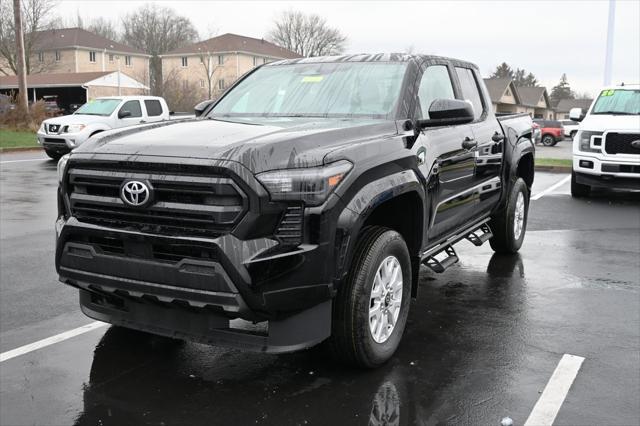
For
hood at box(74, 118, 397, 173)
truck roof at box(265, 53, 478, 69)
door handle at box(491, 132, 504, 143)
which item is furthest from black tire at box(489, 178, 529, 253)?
hood at box(74, 118, 397, 173)

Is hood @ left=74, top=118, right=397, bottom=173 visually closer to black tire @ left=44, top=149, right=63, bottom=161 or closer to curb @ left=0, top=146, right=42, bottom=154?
black tire @ left=44, top=149, right=63, bottom=161

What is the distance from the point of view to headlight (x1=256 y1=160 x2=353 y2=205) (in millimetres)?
3279

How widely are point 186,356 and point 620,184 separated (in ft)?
31.3

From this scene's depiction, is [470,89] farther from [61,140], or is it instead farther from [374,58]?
[61,140]

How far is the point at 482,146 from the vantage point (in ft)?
18.5

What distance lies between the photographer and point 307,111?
15.5 feet

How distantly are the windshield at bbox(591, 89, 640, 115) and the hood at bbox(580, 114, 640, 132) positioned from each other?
0.25m

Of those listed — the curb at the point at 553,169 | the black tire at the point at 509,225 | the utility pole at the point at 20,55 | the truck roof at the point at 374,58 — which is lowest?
the curb at the point at 553,169

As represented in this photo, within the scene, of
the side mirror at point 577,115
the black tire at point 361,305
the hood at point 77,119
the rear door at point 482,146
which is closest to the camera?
the black tire at point 361,305

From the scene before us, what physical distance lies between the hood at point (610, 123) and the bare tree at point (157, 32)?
80485 millimetres

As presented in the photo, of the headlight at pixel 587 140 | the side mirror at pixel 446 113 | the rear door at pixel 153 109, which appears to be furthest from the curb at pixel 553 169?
the side mirror at pixel 446 113

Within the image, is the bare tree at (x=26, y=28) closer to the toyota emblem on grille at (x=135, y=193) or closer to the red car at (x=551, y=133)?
the red car at (x=551, y=133)

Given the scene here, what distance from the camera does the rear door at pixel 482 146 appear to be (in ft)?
18.3

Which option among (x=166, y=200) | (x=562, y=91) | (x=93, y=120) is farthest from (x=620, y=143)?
(x=562, y=91)
